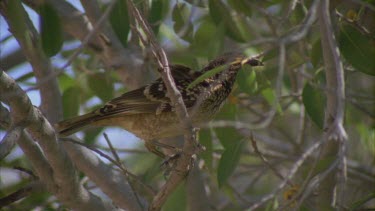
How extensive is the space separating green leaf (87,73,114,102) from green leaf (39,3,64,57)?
4.88 feet

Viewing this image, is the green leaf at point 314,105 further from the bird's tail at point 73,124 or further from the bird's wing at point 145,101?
the bird's tail at point 73,124

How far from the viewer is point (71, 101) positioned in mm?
5422

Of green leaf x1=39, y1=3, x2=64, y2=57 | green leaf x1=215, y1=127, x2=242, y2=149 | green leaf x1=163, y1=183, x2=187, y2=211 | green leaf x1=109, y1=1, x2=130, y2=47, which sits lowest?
green leaf x1=163, y1=183, x2=187, y2=211

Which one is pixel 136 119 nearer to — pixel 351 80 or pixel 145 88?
pixel 145 88

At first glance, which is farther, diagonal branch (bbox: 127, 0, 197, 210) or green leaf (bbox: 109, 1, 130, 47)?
green leaf (bbox: 109, 1, 130, 47)

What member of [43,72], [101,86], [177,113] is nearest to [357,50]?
[177,113]

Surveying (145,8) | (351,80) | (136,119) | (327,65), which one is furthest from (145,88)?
(351,80)

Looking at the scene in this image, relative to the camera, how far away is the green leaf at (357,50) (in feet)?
13.6

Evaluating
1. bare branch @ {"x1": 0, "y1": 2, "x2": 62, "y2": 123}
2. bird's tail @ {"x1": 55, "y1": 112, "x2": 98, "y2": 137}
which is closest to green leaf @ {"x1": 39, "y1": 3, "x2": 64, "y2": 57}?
bare branch @ {"x1": 0, "y1": 2, "x2": 62, "y2": 123}

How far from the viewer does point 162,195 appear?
390 centimetres

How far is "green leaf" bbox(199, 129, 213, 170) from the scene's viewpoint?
470 centimetres

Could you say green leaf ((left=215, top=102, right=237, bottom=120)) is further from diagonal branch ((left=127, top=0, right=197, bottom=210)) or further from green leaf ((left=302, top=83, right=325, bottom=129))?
diagonal branch ((left=127, top=0, right=197, bottom=210))

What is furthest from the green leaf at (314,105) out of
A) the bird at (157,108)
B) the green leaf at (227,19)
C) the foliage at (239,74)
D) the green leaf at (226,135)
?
the green leaf at (226,135)

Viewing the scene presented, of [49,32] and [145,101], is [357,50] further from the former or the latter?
[49,32]
